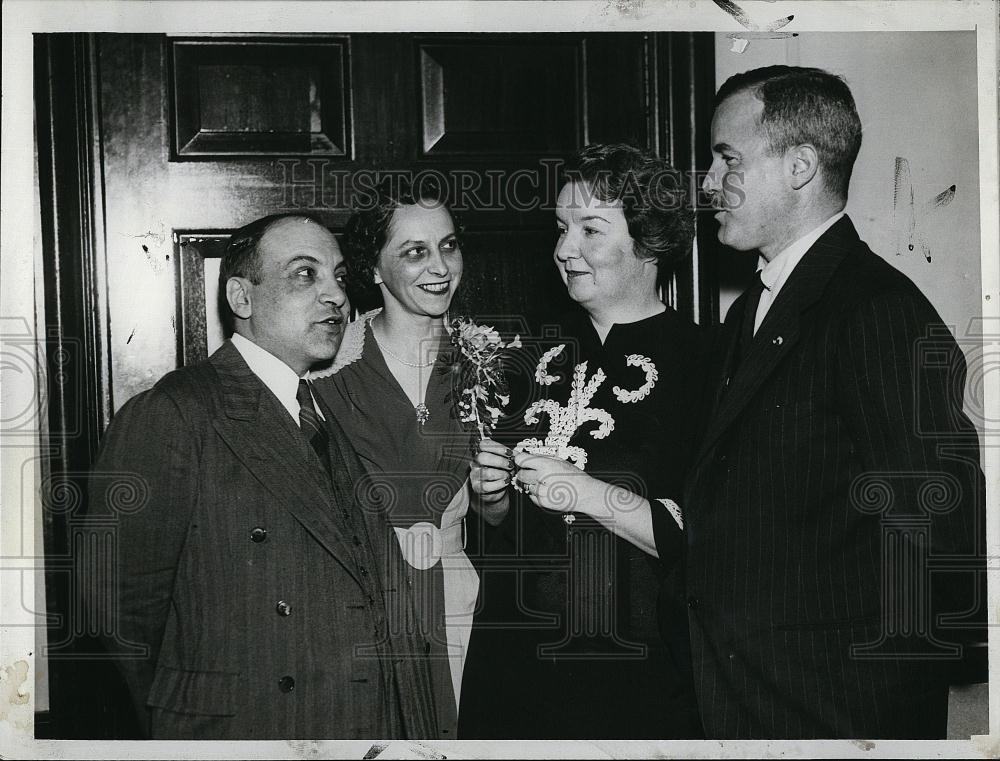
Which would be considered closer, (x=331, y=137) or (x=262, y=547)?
(x=262, y=547)

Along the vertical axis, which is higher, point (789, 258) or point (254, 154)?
point (254, 154)

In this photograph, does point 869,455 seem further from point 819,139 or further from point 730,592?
point 819,139

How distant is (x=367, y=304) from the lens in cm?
174

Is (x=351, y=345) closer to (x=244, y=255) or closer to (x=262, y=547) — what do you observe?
(x=244, y=255)

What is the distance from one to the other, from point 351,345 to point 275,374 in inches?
5.7

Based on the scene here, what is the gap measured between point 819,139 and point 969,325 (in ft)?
1.47

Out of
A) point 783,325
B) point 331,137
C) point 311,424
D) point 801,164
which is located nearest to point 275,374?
point 311,424

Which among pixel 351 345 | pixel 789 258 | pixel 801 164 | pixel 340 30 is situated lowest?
pixel 351 345

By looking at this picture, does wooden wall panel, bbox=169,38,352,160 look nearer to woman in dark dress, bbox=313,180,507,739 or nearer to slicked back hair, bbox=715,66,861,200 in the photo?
woman in dark dress, bbox=313,180,507,739

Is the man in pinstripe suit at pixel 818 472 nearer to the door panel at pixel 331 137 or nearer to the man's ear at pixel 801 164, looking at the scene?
the man's ear at pixel 801 164

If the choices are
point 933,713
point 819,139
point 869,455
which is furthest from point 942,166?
point 933,713

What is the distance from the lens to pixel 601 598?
5.56 feet

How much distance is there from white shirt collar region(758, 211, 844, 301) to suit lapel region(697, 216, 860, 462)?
1 centimetres

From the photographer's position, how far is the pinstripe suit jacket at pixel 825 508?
1604 millimetres
